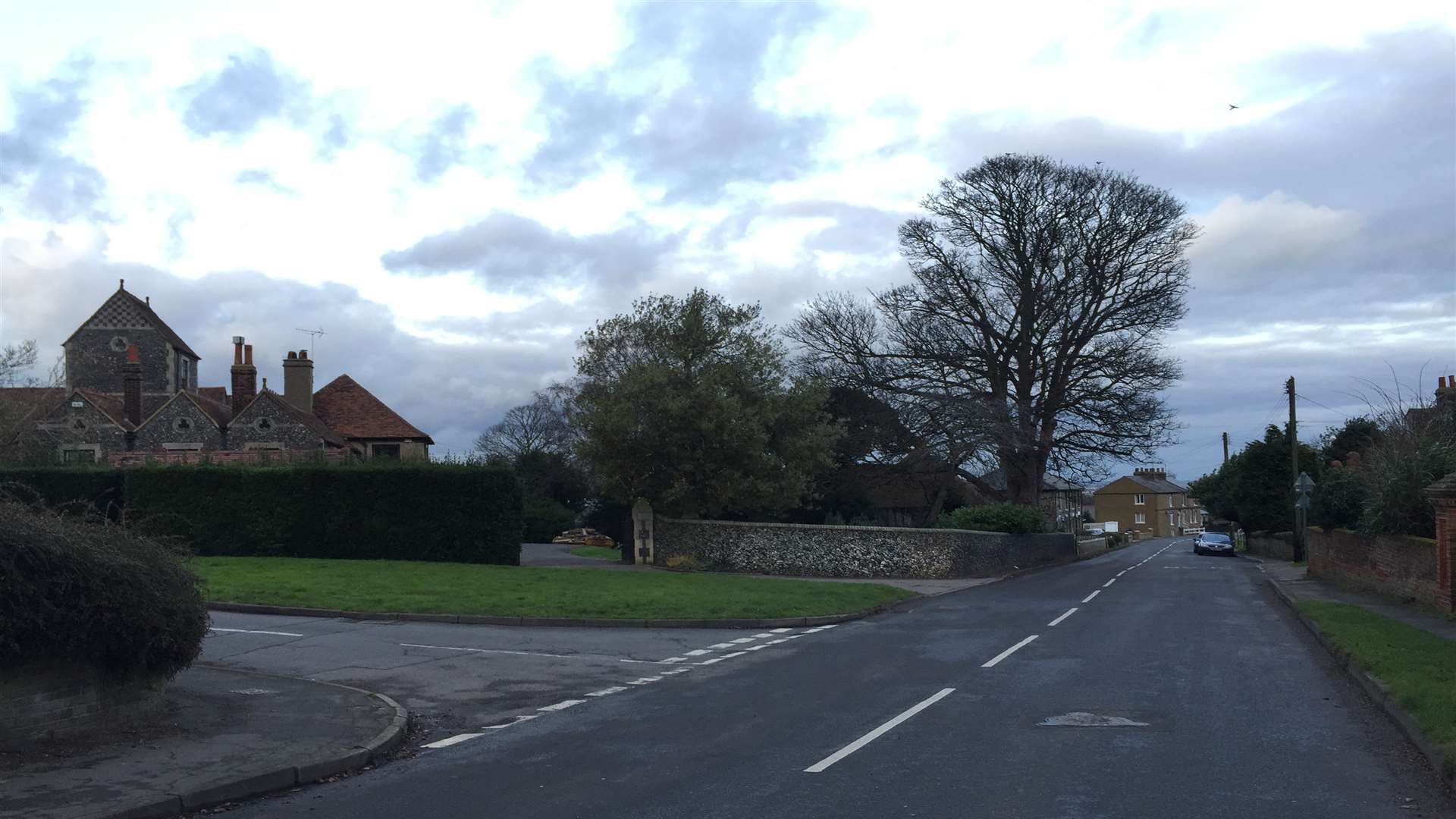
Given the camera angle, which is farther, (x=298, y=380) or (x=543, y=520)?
(x=543, y=520)

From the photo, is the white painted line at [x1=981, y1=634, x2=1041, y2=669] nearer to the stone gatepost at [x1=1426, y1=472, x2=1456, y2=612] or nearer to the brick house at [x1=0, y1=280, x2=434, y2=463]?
the stone gatepost at [x1=1426, y1=472, x2=1456, y2=612]

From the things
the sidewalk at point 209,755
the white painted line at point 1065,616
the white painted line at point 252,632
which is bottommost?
the white painted line at point 1065,616

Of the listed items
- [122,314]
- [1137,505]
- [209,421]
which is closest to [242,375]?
[209,421]

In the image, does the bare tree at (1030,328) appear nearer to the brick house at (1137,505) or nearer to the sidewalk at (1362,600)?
the sidewalk at (1362,600)

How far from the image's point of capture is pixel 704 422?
33469 mm

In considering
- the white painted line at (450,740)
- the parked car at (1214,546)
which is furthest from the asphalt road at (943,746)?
the parked car at (1214,546)

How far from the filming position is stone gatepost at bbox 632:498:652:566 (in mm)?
34719

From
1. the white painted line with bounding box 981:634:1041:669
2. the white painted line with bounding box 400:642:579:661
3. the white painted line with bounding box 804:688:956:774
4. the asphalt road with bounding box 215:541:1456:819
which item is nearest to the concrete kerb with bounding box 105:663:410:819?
the asphalt road with bounding box 215:541:1456:819

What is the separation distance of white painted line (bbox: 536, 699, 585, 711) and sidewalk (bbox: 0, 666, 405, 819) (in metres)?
1.48

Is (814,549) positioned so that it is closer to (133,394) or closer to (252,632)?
(252,632)

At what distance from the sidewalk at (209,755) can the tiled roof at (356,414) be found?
142 ft

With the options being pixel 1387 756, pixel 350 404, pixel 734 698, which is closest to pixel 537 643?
pixel 734 698

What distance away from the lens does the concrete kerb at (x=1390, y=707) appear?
8172mm

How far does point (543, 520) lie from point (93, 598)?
51.6 metres
